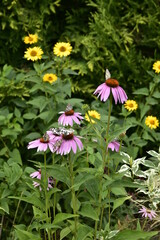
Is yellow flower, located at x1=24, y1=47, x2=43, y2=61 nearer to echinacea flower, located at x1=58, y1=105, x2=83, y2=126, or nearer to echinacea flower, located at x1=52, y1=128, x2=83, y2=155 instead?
echinacea flower, located at x1=58, y1=105, x2=83, y2=126

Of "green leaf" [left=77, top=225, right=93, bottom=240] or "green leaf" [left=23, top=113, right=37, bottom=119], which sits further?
"green leaf" [left=23, top=113, right=37, bottom=119]

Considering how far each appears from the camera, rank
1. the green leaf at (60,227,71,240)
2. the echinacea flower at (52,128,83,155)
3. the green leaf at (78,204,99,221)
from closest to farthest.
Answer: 1. the echinacea flower at (52,128,83,155)
2. the green leaf at (78,204,99,221)
3. the green leaf at (60,227,71,240)

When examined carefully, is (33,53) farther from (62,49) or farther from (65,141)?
(65,141)

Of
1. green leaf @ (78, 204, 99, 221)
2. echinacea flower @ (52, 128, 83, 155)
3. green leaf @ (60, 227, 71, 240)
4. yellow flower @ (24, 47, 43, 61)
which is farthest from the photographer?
yellow flower @ (24, 47, 43, 61)

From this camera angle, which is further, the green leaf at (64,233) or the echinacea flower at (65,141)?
the green leaf at (64,233)

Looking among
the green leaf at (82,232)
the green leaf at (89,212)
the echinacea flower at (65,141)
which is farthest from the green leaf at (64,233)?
the echinacea flower at (65,141)

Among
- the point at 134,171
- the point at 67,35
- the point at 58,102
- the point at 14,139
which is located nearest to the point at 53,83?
the point at 58,102

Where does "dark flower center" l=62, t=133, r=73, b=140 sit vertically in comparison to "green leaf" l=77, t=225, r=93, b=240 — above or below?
above

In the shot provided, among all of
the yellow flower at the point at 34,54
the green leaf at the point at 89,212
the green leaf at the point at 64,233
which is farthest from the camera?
the yellow flower at the point at 34,54

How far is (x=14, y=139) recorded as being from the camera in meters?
2.54

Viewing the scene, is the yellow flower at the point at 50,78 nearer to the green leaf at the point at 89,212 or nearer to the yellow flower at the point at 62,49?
the yellow flower at the point at 62,49

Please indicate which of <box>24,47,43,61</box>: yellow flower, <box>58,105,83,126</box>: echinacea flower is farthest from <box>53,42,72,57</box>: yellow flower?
<box>58,105,83,126</box>: echinacea flower

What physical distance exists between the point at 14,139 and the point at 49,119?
27cm

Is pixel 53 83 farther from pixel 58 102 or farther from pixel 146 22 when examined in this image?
pixel 146 22
